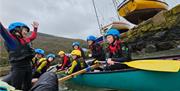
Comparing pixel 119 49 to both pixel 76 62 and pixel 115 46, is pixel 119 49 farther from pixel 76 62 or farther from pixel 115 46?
pixel 76 62

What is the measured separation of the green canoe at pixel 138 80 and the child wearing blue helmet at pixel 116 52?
327 millimetres

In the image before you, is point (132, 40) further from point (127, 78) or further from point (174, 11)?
point (127, 78)

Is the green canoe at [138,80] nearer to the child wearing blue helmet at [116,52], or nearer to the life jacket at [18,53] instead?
the child wearing blue helmet at [116,52]

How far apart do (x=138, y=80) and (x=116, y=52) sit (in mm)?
1699

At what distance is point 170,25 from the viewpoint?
22609 mm

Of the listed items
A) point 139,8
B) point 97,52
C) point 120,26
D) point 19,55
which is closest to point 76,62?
point 97,52

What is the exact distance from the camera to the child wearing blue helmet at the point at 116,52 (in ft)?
29.1

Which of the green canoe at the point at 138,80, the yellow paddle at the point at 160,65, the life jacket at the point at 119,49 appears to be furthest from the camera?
the life jacket at the point at 119,49

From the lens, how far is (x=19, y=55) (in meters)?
6.31

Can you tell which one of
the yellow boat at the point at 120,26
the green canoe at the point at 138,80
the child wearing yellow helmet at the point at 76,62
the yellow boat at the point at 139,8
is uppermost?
the yellow boat at the point at 139,8

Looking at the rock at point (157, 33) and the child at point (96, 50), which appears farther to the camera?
the rock at point (157, 33)

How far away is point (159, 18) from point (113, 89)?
1455cm

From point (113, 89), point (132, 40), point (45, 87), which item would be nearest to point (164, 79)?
point (113, 89)

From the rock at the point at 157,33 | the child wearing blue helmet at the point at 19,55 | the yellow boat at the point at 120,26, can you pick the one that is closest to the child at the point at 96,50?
the child wearing blue helmet at the point at 19,55
